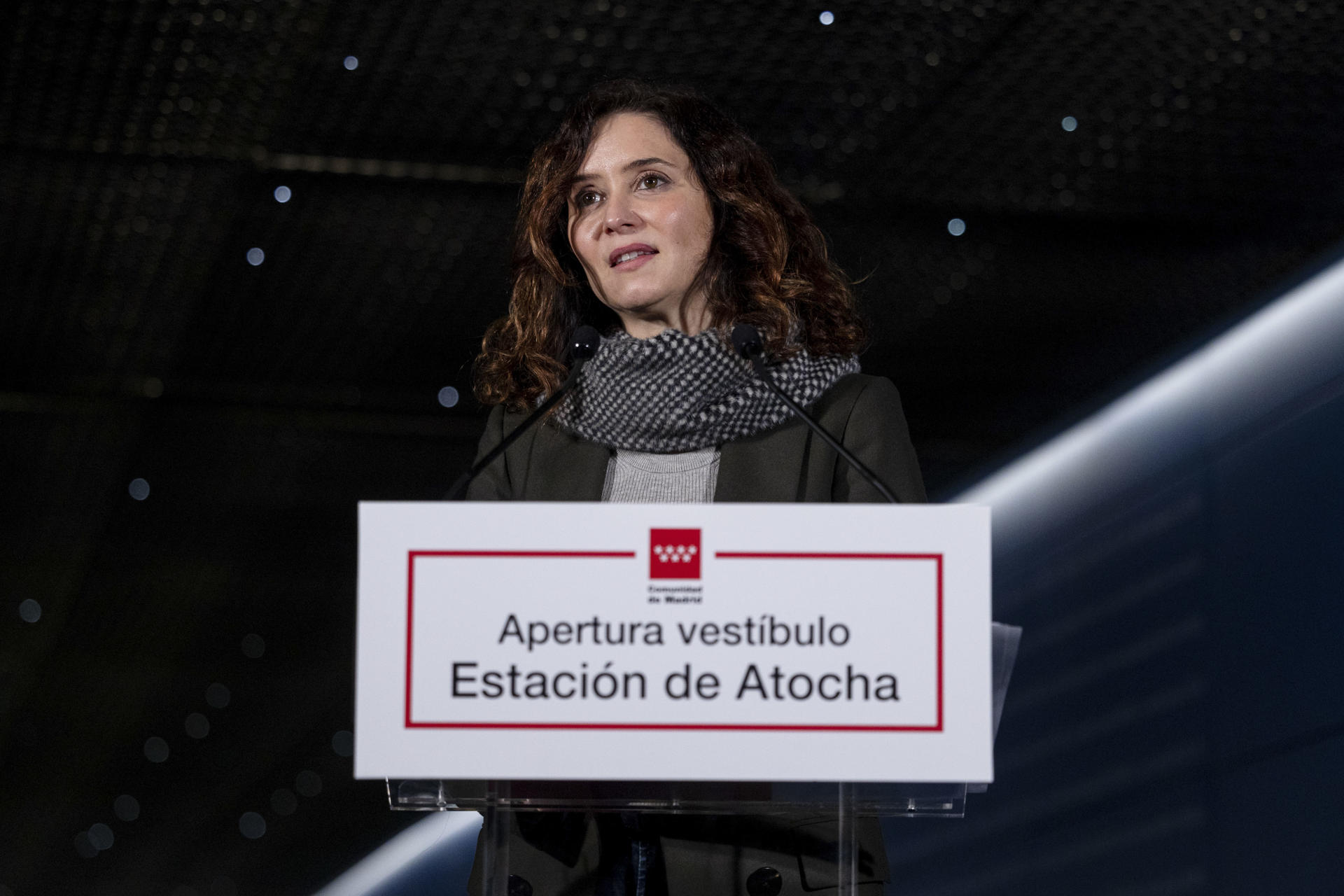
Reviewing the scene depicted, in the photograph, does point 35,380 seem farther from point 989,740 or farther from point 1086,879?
point 989,740

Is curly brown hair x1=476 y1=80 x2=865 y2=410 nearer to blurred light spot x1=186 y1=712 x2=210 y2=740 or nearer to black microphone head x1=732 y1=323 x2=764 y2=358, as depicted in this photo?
black microphone head x1=732 y1=323 x2=764 y2=358

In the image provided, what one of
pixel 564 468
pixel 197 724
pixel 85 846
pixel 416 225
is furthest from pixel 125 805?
pixel 564 468

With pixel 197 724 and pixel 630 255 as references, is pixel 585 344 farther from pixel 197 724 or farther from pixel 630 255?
pixel 197 724

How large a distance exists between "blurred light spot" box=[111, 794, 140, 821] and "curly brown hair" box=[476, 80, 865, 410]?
3.61 m

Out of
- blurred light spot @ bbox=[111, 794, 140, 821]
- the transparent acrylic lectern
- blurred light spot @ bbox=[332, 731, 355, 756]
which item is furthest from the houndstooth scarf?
blurred light spot @ bbox=[111, 794, 140, 821]

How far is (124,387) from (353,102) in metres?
1.17

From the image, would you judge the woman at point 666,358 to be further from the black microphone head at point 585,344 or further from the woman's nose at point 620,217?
the black microphone head at point 585,344

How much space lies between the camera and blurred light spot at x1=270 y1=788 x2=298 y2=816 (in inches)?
202

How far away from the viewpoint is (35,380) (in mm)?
3275

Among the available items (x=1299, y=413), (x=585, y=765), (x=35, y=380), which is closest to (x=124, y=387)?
(x=35, y=380)

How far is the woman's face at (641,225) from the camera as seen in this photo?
1.44 meters

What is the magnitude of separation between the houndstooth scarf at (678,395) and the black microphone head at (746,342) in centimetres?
12

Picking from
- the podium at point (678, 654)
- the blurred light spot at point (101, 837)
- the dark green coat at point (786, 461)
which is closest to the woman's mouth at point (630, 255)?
the dark green coat at point (786, 461)

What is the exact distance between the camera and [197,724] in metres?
4.33
